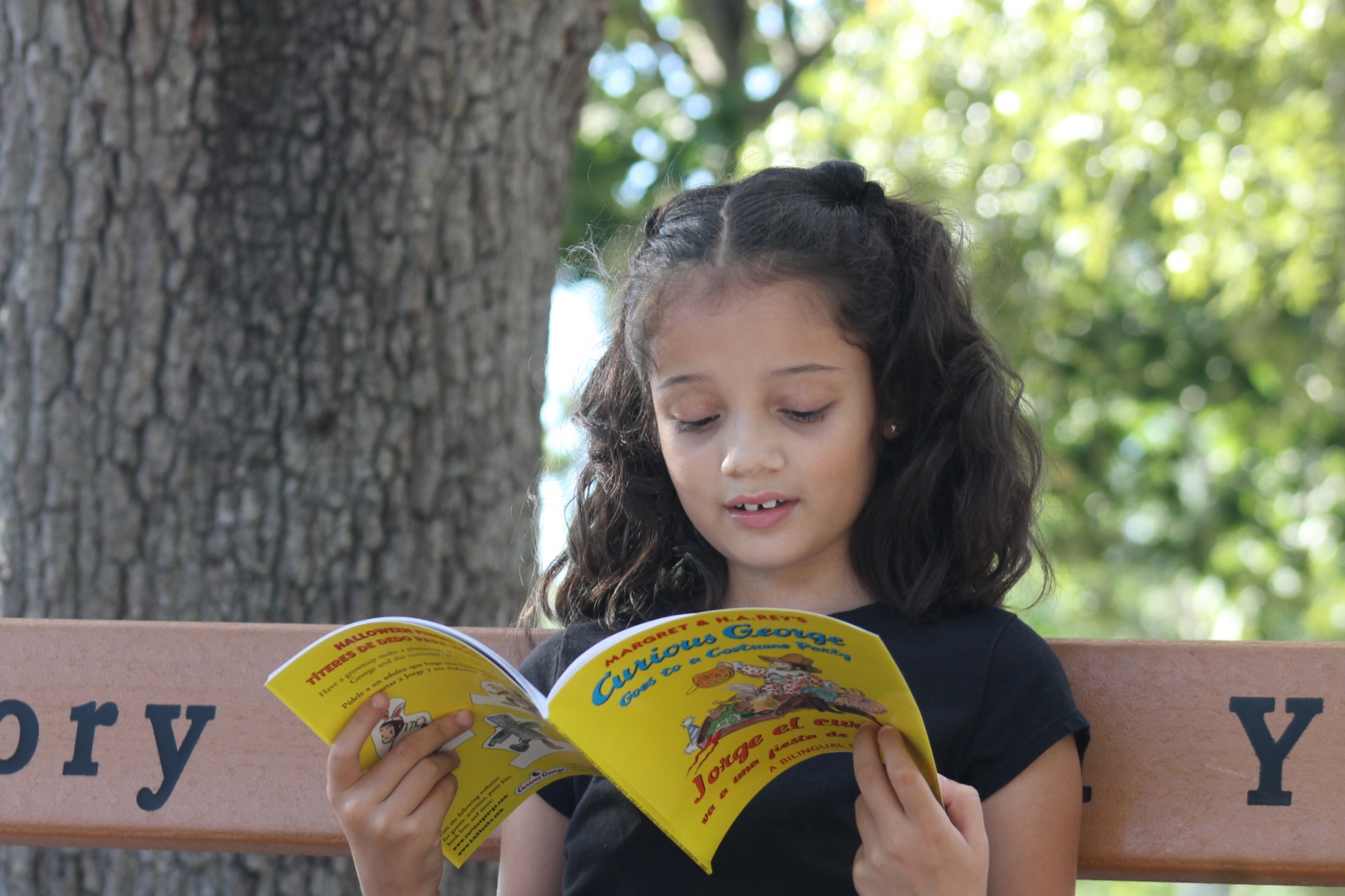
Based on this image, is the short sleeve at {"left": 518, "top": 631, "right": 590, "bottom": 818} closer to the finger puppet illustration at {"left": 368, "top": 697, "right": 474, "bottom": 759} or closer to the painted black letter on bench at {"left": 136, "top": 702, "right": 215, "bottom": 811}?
the finger puppet illustration at {"left": 368, "top": 697, "right": 474, "bottom": 759}

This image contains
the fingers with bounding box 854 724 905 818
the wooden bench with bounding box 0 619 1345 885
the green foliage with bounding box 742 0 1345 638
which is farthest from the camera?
the green foliage with bounding box 742 0 1345 638

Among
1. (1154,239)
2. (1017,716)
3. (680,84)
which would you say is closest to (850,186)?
(1017,716)

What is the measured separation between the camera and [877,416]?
1657mm

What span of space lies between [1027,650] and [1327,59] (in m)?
4.31

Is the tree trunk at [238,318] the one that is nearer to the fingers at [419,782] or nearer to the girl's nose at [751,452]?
the fingers at [419,782]

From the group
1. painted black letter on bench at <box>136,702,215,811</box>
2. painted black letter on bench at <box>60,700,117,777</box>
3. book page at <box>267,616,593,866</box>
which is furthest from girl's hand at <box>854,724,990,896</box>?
painted black letter on bench at <box>60,700,117,777</box>

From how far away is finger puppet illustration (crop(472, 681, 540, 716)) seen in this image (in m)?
1.30

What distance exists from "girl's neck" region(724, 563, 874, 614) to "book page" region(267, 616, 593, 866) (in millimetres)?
346

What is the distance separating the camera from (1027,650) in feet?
5.07

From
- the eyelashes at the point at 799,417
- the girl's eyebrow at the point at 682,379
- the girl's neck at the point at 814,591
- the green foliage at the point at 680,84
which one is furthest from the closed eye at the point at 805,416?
the green foliage at the point at 680,84

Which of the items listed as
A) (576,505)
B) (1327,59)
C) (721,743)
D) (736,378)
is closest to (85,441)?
(576,505)

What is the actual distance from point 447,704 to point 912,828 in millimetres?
500

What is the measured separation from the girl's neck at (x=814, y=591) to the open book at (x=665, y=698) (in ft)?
1.09

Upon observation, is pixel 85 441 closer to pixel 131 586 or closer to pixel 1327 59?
pixel 131 586
